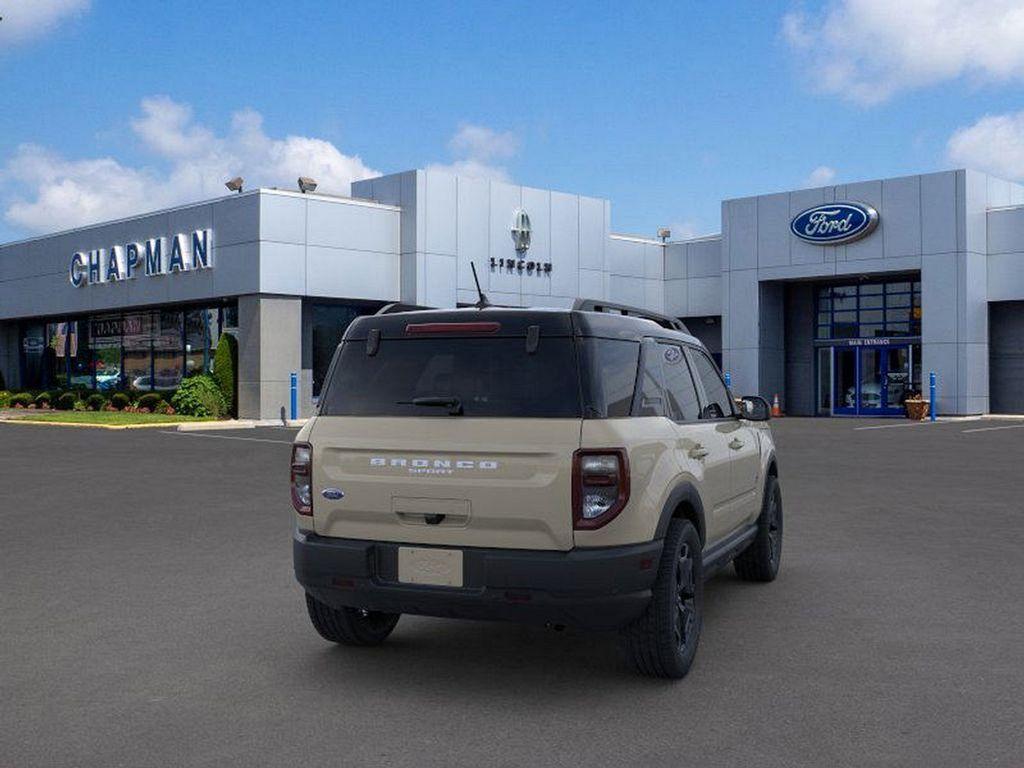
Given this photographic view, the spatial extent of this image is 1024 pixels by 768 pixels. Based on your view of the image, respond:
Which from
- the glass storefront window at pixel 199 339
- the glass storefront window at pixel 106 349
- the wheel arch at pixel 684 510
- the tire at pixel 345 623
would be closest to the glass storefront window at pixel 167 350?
the glass storefront window at pixel 199 339

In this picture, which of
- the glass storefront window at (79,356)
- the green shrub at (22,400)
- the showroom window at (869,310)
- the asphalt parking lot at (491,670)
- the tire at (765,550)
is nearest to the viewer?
the asphalt parking lot at (491,670)

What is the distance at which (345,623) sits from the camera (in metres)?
5.78

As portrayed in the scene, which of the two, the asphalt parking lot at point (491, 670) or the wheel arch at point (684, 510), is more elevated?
the wheel arch at point (684, 510)

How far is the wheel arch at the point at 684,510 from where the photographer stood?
513 cm

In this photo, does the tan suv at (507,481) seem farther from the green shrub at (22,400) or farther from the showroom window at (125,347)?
the green shrub at (22,400)

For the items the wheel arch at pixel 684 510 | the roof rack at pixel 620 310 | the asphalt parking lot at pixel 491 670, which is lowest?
the asphalt parking lot at pixel 491 670

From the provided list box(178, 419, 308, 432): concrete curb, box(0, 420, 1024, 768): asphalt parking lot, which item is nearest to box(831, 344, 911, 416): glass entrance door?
box(178, 419, 308, 432): concrete curb

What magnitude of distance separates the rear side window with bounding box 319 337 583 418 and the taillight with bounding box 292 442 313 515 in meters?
0.22

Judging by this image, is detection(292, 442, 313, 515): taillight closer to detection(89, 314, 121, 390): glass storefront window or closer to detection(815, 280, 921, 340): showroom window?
detection(815, 280, 921, 340): showroom window

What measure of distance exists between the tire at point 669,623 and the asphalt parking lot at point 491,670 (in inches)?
5.0

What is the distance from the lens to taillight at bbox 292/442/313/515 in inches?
210

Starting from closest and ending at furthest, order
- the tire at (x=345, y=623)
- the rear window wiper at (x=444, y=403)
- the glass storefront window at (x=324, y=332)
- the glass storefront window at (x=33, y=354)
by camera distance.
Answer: the rear window wiper at (x=444, y=403) < the tire at (x=345, y=623) < the glass storefront window at (x=324, y=332) < the glass storefront window at (x=33, y=354)

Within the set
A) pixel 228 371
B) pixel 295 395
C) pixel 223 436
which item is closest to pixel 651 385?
pixel 223 436

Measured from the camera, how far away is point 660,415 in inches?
216
